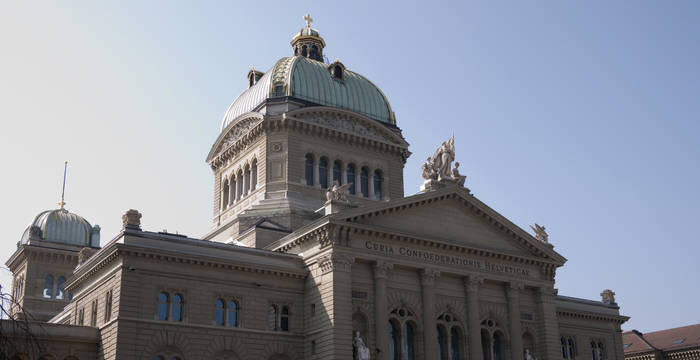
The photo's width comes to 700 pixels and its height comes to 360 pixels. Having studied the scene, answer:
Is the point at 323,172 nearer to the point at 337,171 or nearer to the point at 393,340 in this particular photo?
the point at 337,171

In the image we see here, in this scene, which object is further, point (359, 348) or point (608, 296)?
point (608, 296)

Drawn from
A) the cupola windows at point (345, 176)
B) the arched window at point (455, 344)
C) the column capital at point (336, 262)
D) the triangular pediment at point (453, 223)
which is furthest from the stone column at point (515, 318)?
the cupola windows at point (345, 176)

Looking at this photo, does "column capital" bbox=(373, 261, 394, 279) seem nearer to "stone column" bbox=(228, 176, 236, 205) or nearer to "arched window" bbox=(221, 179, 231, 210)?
"stone column" bbox=(228, 176, 236, 205)

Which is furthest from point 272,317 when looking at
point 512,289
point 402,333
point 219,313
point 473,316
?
point 512,289

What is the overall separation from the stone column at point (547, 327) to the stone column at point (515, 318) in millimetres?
2008

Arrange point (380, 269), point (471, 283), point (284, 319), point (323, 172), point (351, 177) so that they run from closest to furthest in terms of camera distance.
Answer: point (284, 319)
point (380, 269)
point (471, 283)
point (323, 172)
point (351, 177)

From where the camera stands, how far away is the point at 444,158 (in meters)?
52.4

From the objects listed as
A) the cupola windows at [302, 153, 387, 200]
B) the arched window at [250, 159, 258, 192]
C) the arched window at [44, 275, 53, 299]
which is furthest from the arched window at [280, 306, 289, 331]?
the arched window at [44, 275, 53, 299]

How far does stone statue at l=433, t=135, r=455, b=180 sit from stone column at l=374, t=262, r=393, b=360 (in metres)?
9.07

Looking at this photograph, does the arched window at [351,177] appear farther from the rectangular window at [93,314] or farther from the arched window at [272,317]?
the rectangular window at [93,314]

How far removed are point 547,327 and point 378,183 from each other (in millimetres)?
17911

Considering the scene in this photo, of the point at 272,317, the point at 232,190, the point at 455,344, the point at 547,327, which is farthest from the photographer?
the point at 232,190

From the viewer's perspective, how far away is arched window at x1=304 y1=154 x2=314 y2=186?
58.0m

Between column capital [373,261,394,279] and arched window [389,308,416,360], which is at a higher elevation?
column capital [373,261,394,279]
